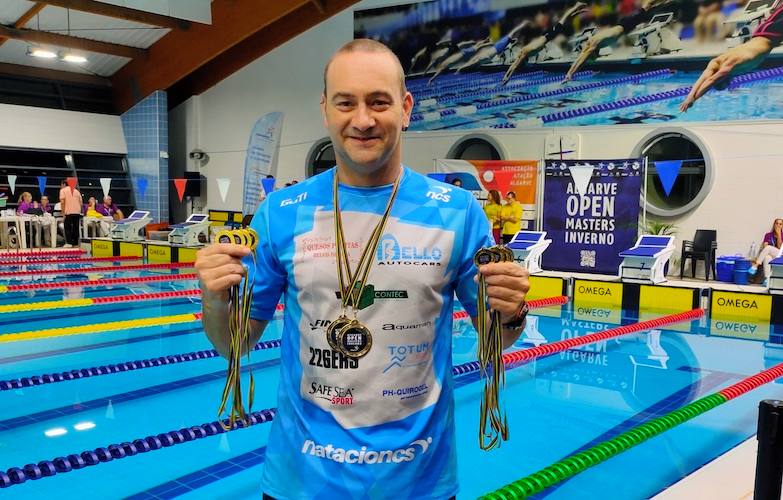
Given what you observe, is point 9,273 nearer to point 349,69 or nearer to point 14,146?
point 14,146

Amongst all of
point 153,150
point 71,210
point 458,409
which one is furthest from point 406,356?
point 153,150

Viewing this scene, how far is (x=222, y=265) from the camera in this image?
1.13m

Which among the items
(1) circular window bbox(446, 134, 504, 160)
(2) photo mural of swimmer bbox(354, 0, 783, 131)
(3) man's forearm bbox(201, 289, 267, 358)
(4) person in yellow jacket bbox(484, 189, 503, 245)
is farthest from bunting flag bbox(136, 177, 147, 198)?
(3) man's forearm bbox(201, 289, 267, 358)

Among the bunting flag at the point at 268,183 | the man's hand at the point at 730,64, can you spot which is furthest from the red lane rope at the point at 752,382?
the bunting flag at the point at 268,183

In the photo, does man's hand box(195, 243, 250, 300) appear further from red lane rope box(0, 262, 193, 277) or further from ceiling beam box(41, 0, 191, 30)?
ceiling beam box(41, 0, 191, 30)

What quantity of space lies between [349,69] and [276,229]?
320 millimetres

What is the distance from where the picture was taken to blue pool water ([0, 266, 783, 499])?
119 inches

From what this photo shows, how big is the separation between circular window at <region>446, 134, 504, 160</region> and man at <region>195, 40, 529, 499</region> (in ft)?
37.2

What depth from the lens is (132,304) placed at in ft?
24.3

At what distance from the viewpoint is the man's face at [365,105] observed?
112 cm

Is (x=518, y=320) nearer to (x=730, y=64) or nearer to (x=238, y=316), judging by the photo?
(x=238, y=316)

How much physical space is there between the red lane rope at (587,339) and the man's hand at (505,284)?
354 cm

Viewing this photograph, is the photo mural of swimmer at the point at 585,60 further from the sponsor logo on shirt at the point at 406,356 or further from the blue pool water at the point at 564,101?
the sponsor logo on shirt at the point at 406,356

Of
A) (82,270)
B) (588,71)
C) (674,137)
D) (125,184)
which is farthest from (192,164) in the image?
(674,137)
